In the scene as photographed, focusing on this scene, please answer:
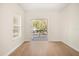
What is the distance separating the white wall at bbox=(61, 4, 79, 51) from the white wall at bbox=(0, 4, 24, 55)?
777 mm

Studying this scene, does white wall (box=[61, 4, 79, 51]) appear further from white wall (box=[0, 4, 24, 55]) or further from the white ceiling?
white wall (box=[0, 4, 24, 55])

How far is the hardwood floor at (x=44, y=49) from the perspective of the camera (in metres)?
2.17

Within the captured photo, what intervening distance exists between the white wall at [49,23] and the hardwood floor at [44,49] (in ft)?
0.36

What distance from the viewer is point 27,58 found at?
6.91ft

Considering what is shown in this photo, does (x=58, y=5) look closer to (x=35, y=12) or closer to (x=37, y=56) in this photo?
(x=35, y=12)

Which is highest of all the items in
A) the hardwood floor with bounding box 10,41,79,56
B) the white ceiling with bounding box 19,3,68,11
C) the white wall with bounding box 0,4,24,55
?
the white ceiling with bounding box 19,3,68,11

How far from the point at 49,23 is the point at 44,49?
0.48m

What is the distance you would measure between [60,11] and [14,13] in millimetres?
826

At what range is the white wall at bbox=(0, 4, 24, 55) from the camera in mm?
2164

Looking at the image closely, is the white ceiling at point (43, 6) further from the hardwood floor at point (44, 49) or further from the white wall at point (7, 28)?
the hardwood floor at point (44, 49)

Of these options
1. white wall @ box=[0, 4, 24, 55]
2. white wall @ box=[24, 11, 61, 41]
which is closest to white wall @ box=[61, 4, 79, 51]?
white wall @ box=[24, 11, 61, 41]

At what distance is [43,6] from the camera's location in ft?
7.27

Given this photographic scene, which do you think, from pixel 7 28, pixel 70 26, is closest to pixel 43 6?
pixel 70 26

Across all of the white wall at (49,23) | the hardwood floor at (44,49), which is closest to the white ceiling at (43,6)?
the white wall at (49,23)
